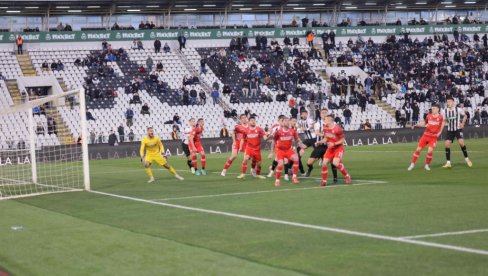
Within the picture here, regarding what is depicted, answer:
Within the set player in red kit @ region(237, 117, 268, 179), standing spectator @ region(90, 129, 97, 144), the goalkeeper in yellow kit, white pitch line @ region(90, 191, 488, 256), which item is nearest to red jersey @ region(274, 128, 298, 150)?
player in red kit @ region(237, 117, 268, 179)

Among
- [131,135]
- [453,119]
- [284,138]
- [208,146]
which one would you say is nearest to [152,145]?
[284,138]

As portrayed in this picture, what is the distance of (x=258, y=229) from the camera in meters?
12.9

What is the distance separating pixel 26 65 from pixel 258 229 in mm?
47839

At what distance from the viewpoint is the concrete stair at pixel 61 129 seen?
41.4m

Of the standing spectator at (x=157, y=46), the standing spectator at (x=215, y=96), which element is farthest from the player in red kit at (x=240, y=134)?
the standing spectator at (x=157, y=46)

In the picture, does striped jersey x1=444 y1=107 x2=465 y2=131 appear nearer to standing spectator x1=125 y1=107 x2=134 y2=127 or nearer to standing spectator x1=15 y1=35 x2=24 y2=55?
standing spectator x1=125 y1=107 x2=134 y2=127

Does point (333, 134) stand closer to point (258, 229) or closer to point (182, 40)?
point (258, 229)

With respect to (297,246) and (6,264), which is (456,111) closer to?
(297,246)

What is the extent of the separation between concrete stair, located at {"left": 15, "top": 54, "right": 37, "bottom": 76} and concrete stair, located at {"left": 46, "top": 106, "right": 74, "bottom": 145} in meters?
12.6

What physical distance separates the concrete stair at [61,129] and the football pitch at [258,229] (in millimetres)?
19380

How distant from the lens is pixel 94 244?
1195 cm

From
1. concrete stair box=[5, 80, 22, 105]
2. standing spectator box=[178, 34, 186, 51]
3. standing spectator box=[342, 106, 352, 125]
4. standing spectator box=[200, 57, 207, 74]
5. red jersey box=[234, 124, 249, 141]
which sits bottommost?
red jersey box=[234, 124, 249, 141]

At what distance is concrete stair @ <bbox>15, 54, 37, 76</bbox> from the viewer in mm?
56281

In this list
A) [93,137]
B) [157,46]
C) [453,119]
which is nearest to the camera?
[453,119]
